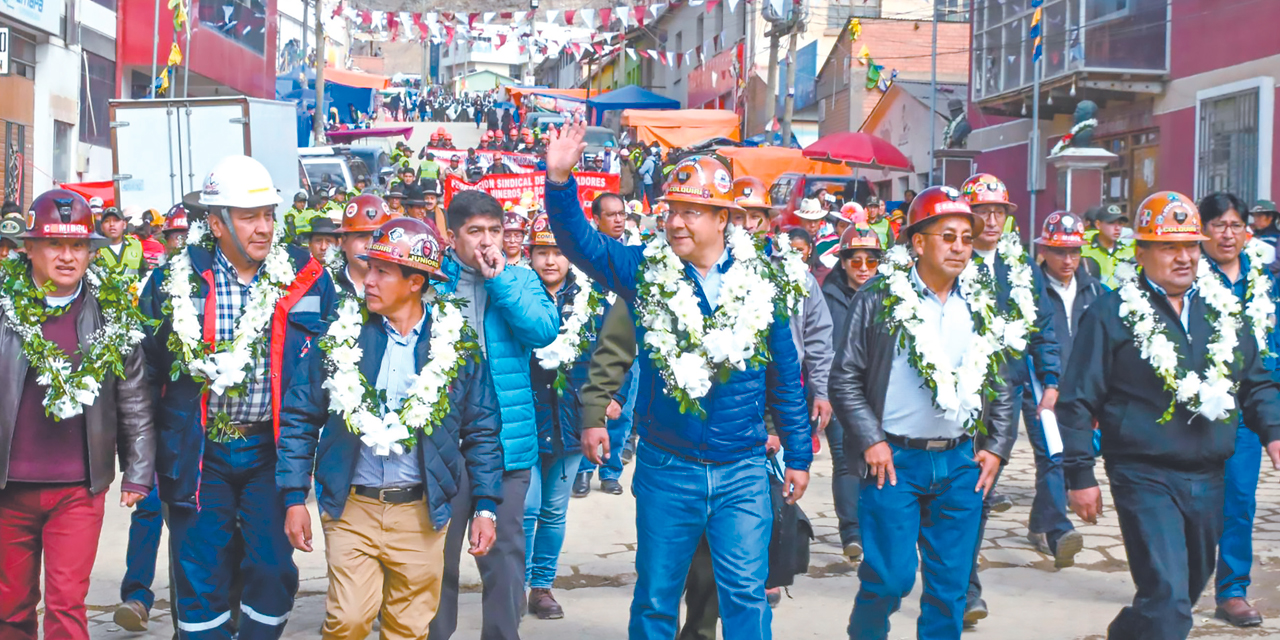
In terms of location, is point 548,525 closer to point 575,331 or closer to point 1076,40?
point 575,331

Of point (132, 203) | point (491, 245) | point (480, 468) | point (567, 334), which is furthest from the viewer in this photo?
point (132, 203)

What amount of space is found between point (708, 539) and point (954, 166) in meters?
24.9

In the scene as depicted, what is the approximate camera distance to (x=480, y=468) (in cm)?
507

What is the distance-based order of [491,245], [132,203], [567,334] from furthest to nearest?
[132,203]
[567,334]
[491,245]

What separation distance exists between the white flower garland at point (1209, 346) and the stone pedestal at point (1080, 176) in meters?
14.1

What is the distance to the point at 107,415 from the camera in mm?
5277

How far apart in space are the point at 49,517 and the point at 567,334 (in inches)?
126

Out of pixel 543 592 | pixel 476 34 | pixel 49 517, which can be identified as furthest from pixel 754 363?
pixel 476 34

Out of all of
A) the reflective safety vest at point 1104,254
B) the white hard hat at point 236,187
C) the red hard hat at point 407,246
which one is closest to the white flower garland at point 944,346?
the red hard hat at point 407,246

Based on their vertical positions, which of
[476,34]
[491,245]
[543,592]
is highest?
[476,34]

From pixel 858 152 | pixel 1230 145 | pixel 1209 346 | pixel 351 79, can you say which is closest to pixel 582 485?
pixel 1209 346

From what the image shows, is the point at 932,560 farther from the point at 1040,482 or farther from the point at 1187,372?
the point at 1040,482

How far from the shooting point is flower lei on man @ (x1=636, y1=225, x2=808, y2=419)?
511cm

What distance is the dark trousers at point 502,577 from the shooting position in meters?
5.49
